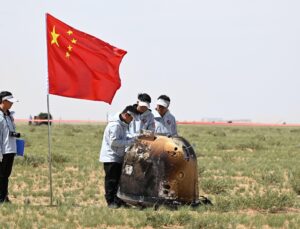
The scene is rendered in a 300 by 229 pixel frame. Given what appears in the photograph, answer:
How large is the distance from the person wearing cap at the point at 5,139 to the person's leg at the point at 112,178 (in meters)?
1.71

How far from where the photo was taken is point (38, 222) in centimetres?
834

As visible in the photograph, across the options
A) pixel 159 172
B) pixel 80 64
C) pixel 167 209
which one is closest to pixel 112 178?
pixel 159 172

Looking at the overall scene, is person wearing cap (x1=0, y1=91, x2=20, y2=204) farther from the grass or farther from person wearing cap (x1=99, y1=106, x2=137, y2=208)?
person wearing cap (x1=99, y1=106, x2=137, y2=208)

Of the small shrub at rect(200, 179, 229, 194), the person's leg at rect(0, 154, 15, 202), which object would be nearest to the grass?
the small shrub at rect(200, 179, 229, 194)

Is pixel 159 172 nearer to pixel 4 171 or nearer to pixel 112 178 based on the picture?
pixel 112 178

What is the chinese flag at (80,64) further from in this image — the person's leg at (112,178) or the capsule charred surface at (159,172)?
the capsule charred surface at (159,172)

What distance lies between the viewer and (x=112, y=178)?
9891mm

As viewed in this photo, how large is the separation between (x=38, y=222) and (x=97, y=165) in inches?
369

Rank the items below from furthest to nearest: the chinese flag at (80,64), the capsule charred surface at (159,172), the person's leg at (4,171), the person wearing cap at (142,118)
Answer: the chinese flag at (80,64), the person's leg at (4,171), the person wearing cap at (142,118), the capsule charred surface at (159,172)

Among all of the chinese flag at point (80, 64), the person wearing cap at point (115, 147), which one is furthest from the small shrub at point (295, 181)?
the chinese flag at point (80, 64)

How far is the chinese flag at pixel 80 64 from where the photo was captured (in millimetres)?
10320

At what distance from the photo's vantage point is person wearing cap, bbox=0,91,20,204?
9961 mm

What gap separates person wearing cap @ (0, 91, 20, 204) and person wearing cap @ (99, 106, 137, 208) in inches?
64.0

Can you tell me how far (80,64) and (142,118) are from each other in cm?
154
